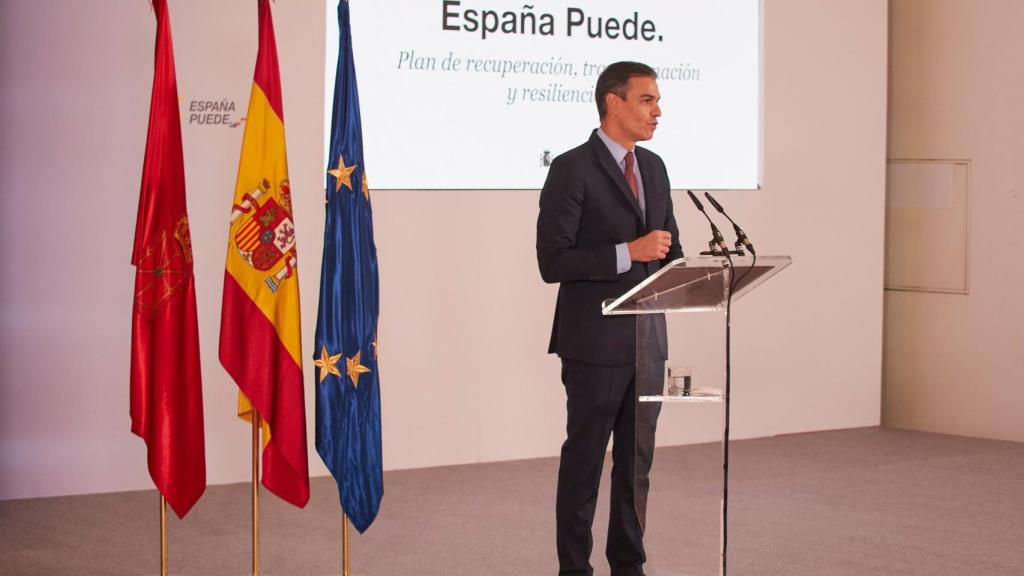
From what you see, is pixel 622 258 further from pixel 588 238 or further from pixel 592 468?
pixel 592 468

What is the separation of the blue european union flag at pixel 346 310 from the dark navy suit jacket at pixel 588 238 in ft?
2.03

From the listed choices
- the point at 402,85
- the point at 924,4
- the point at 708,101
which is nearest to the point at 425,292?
the point at 402,85

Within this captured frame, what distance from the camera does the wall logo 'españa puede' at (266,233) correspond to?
14.0 feet

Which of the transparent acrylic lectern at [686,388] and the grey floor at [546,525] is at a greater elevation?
the transparent acrylic lectern at [686,388]

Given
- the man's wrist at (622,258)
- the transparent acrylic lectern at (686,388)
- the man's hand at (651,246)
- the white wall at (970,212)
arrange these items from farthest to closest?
the white wall at (970,212) → the man's wrist at (622,258) → the man's hand at (651,246) → the transparent acrylic lectern at (686,388)

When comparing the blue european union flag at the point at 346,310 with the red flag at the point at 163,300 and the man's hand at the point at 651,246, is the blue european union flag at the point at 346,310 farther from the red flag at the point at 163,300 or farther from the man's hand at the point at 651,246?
the man's hand at the point at 651,246

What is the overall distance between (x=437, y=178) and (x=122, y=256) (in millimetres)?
1672

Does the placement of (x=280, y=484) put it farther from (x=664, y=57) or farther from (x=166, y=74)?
(x=664, y=57)

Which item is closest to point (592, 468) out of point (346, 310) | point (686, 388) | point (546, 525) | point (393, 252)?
point (686, 388)

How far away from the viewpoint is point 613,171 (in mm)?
4324

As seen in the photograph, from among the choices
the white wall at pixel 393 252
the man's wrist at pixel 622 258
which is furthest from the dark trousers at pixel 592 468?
the white wall at pixel 393 252

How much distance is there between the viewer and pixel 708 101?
24.9 ft

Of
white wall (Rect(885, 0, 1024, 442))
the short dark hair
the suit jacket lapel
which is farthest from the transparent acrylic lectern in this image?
white wall (Rect(885, 0, 1024, 442))

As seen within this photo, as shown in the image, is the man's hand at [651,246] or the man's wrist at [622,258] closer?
the man's hand at [651,246]
